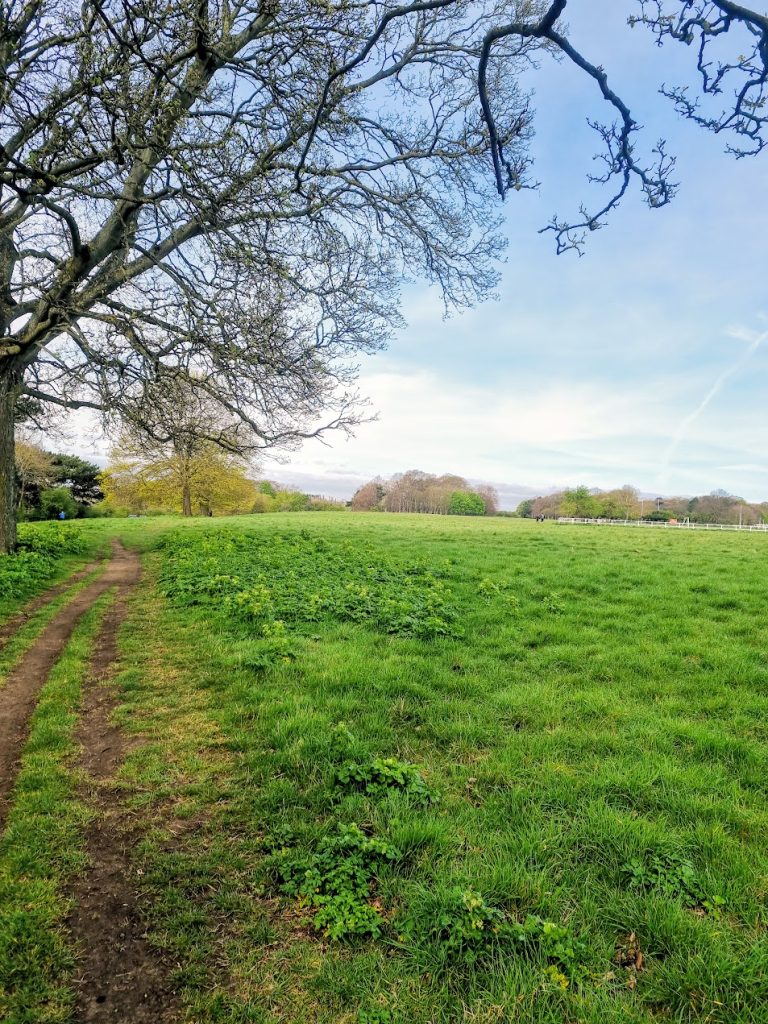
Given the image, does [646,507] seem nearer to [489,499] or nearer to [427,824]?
[489,499]

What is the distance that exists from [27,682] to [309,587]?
4.75 m

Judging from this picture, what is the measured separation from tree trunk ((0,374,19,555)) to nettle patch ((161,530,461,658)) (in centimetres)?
394

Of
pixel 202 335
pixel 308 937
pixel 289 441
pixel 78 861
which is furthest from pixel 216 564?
pixel 308 937

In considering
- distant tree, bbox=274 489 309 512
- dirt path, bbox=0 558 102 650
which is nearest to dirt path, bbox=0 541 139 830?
dirt path, bbox=0 558 102 650

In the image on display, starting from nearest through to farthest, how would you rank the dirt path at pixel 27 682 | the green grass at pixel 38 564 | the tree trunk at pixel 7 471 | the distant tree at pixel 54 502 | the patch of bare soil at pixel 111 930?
the patch of bare soil at pixel 111 930, the dirt path at pixel 27 682, the green grass at pixel 38 564, the tree trunk at pixel 7 471, the distant tree at pixel 54 502

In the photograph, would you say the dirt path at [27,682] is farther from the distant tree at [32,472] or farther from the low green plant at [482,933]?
the distant tree at [32,472]

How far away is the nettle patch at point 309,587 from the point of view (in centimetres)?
782

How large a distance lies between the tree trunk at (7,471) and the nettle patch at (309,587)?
394 centimetres

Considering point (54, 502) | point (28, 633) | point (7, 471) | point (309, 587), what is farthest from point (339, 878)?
point (54, 502)

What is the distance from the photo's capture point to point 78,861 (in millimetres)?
3199

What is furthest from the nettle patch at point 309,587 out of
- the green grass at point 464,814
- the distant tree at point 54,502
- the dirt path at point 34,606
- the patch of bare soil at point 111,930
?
the distant tree at point 54,502

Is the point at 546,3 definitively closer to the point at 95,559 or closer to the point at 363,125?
the point at 363,125

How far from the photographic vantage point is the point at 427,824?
133 inches

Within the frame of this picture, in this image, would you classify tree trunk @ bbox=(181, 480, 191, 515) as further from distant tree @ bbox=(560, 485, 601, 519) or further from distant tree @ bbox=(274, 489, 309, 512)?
distant tree @ bbox=(560, 485, 601, 519)
